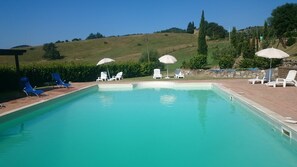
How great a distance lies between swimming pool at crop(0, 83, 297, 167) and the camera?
567cm

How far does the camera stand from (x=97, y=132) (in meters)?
7.89

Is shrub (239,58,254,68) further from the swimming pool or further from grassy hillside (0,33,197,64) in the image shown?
grassy hillside (0,33,197,64)

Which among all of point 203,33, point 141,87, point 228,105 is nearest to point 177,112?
point 228,105

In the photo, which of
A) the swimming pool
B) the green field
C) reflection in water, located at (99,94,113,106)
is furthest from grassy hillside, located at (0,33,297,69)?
the swimming pool

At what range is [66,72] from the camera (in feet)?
Answer: 69.7

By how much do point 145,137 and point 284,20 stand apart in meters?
43.8

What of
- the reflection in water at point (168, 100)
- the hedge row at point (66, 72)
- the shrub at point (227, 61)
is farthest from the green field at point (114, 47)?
the reflection in water at point (168, 100)

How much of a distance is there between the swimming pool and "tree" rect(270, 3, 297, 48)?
36.4m

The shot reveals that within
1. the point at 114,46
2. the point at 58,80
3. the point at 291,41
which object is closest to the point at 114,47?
the point at 114,46

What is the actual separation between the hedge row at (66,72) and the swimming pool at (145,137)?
5.61 m

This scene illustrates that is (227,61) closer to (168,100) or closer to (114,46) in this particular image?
(168,100)

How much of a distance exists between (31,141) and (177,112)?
5201mm

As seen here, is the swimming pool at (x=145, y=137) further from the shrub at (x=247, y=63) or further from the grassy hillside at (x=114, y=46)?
the grassy hillside at (x=114, y=46)

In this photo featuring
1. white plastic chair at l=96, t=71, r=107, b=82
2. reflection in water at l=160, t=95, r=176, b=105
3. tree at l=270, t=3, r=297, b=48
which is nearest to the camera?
reflection in water at l=160, t=95, r=176, b=105
